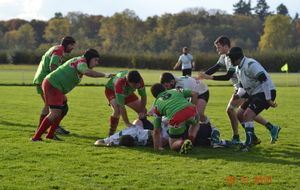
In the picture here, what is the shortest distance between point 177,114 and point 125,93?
61.4 inches

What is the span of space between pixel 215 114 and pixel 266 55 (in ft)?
159

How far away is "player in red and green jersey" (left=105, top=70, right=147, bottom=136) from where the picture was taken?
7621 mm

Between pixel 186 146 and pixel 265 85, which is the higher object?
pixel 265 85

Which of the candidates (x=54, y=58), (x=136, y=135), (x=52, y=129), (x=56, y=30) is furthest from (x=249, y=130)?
(x=56, y=30)

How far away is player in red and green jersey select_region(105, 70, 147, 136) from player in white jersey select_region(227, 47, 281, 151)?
5.77 ft

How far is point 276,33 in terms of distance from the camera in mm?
97812

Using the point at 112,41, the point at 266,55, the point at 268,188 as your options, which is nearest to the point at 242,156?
the point at 268,188

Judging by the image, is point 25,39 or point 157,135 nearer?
point 157,135

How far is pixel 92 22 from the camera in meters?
122

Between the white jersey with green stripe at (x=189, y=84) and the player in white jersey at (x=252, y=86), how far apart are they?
961 mm

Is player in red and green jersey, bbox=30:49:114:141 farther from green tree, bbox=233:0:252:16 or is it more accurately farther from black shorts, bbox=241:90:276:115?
green tree, bbox=233:0:252:16

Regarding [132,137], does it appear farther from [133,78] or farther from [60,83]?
[60,83]

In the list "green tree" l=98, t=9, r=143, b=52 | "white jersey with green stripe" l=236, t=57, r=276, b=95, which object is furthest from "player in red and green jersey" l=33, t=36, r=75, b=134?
"green tree" l=98, t=9, r=143, b=52

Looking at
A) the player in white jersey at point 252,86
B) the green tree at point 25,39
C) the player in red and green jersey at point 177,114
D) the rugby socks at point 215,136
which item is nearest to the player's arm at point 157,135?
the player in red and green jersey at point 177,114
